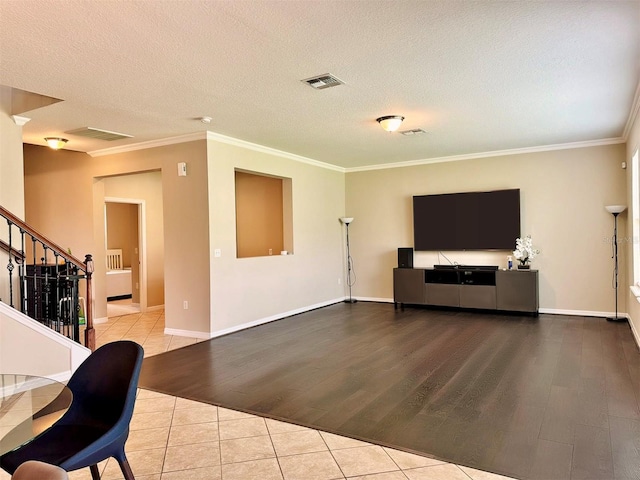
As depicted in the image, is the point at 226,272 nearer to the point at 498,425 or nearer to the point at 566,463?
the point at 498,425

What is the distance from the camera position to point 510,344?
5020 mm

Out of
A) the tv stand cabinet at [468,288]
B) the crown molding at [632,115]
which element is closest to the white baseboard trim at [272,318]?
the tv stand cabinet at [468,288]

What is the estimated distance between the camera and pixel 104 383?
2154mm

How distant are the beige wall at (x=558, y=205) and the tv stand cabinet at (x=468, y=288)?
385mm

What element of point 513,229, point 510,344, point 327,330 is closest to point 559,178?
point 513,229

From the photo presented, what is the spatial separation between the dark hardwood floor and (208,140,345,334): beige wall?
1.69 ft

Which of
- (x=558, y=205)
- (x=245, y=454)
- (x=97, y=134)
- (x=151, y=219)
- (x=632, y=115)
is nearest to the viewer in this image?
(x=245, y=454)

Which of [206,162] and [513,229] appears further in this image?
[513,229]

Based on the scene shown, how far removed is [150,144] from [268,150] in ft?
5.32

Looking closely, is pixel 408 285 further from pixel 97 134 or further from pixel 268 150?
pixel 97 134

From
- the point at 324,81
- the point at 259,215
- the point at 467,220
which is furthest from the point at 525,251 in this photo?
the point at 324,81

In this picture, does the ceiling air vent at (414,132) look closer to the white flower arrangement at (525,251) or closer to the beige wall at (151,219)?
the white flower arrangement at (525,251)

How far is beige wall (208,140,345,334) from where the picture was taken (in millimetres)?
5758

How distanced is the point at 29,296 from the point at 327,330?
11.6ft
